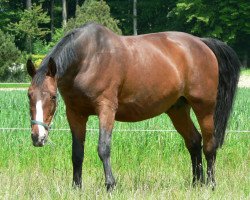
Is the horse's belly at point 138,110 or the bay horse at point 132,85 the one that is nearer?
the bay horse at point 132,85

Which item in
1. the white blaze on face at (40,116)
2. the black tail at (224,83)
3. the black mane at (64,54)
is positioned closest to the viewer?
the white blaze on face at (40,116)

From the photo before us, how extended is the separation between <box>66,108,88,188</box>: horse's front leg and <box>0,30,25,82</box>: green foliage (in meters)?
23.8

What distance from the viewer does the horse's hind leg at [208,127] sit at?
273 inches

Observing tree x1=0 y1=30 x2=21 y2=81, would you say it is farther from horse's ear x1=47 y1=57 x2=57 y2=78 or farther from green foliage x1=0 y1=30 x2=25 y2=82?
horse's ear x1=47 y1=57 x2=57 y2=78

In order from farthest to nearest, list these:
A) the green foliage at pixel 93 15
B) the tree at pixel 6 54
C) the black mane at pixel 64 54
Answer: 1. the green foliage at pixel 93 15
2. the tree at pixel 6 54
3. the black mane at pixel 64 54

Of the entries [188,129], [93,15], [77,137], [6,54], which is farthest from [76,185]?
[93,15]

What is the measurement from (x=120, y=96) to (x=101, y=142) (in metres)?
0.54

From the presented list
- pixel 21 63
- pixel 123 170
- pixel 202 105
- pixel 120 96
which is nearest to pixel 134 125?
pixel 123 170

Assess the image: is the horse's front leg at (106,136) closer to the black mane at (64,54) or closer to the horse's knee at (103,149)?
the horse's knee at (103,149)

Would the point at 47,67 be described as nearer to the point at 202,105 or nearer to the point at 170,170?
the point at 202,105

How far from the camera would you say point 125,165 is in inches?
311

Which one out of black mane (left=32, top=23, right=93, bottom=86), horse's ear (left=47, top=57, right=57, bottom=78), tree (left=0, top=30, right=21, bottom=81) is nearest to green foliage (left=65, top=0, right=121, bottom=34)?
tree (left=0, top=30, right=21, bottom=81)

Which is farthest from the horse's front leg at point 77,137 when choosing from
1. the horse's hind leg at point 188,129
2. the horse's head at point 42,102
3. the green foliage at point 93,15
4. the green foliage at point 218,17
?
the green foliage at point 218,17

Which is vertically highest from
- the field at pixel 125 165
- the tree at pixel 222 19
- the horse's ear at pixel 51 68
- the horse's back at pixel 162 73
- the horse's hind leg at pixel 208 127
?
the horse's ear at pixel 51 68
